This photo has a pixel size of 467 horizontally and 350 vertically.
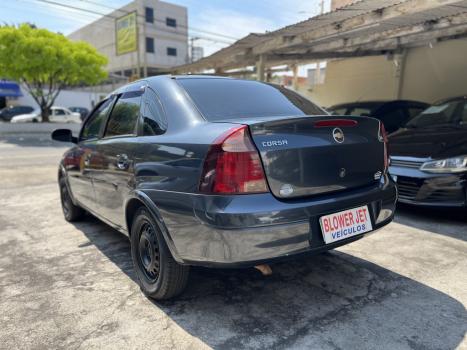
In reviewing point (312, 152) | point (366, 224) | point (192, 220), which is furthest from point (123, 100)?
point (366, 224)

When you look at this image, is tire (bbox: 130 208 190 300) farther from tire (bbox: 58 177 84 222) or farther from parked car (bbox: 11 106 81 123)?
parked car (bbox: 11 106 81 123)

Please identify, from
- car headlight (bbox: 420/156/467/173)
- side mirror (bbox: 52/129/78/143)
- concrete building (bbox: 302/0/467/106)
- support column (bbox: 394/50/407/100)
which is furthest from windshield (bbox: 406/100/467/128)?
support column (bbox: 394/50/407/100)

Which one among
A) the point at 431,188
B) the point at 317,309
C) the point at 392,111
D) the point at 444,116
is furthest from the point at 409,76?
the point at 317,309

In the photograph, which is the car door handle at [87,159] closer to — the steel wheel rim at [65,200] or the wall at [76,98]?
the steel wheel rim at [65,200]

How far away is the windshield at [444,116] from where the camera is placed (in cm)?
566

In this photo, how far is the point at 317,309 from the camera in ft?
8.62

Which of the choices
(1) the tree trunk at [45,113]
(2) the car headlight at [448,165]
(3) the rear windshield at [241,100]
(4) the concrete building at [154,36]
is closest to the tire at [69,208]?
(3) the rear windshield at [241,100]

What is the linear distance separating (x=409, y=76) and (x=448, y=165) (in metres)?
7.73

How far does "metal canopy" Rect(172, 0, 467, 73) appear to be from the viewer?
19.8 feet

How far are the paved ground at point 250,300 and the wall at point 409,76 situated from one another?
7.29m

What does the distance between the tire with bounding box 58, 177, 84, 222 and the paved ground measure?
0.60 meters

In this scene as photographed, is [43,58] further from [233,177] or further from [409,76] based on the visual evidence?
[233,177]

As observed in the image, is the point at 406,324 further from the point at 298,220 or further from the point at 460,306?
the point at 298,220

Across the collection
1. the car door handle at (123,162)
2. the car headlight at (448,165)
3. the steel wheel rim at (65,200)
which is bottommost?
the steel wheel rim at (65,200)
